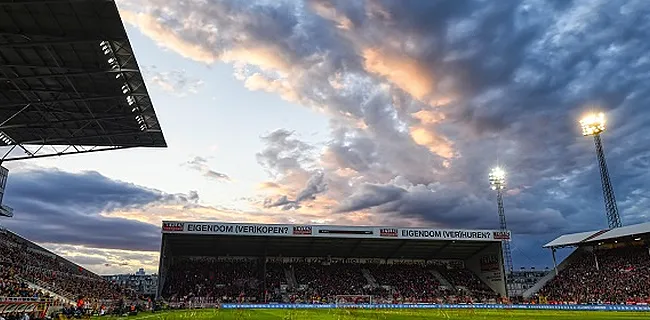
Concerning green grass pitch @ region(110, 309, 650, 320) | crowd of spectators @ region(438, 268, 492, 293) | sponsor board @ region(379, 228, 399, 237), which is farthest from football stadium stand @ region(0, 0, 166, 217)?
crowd of spectators @ region(438, 268, 492, 293)

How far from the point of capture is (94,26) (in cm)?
1755

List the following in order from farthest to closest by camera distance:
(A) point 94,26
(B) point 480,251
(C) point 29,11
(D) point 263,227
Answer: (B) point 480,251 → (D) point 263,227 → (A) point 94,26 → (C) point 29,11

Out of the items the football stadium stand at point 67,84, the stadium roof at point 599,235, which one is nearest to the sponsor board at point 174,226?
the football stadium stand at point 67,84

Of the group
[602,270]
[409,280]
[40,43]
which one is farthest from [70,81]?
[602,270]

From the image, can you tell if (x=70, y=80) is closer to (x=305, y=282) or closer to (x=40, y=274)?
(x=40, y=274)

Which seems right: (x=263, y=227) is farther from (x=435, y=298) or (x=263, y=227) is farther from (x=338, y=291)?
(x=435, y=298)

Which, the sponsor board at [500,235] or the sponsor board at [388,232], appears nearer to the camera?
the sponsor board at [388,232]

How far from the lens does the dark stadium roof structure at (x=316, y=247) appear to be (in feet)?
213

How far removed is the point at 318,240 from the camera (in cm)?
6631

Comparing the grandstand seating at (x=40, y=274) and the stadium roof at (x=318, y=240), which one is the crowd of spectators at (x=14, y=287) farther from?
the stadium roof at (x=318, y=240)

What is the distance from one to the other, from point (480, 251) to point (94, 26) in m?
69.2

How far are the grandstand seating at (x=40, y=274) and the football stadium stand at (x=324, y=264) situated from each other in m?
8.32

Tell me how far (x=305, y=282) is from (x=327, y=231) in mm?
9150

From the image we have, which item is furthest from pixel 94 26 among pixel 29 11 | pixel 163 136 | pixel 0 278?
pixel 0 278
